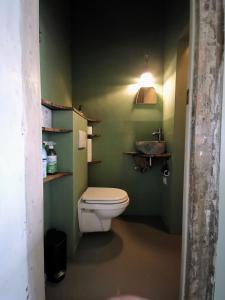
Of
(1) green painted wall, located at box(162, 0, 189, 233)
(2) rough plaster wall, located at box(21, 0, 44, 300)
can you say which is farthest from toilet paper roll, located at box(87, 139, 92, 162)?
(2) rough plaster wall, located at box(21, 0, 44, 300)

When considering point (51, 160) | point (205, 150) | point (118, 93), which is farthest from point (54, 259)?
point (118, 93)

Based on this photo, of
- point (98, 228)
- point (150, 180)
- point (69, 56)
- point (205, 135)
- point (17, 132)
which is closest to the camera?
point (17, 132)

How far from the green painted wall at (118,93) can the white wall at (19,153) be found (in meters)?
1.72

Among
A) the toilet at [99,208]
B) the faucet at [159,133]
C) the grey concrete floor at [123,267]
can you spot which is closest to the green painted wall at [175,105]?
the faucet at [159,133]

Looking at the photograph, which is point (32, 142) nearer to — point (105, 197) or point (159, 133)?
point (105, 197)

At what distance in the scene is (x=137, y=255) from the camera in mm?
1773

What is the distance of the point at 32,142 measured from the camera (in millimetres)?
846

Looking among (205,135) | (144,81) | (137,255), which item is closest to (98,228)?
(137,255)

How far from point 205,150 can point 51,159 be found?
3.67ft

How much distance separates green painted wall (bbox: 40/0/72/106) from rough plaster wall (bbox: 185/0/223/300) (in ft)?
3.99

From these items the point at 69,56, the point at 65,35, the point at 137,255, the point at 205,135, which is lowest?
the point at 137,255

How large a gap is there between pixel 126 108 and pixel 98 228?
60.7 inches

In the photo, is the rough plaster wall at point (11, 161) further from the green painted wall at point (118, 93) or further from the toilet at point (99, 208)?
the green painted wall at point (118, 93)

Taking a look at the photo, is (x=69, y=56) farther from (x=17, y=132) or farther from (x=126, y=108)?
(x=17, y=132)
